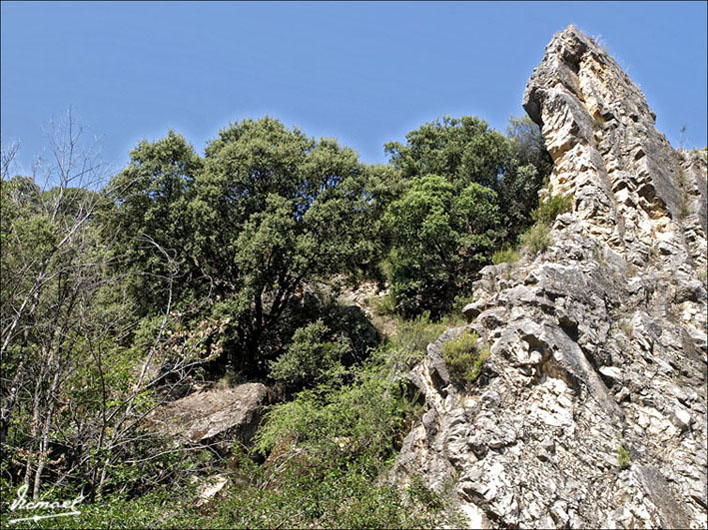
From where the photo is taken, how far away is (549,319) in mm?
9656

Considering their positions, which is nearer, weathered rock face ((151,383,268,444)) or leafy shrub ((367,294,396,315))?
weathered rock face ((151,383,268,444))

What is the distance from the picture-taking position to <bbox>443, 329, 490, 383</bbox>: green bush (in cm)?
944

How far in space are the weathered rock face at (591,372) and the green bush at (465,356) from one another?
0.17 m

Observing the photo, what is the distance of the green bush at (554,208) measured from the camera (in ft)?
42.9

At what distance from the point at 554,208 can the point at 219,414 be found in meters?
9.29

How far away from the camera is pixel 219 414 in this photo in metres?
11.6

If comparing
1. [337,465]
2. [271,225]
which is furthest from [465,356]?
[271,225]

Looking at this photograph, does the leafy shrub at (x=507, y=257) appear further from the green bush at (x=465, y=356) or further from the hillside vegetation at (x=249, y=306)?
the green bush at (x=465, y=356)

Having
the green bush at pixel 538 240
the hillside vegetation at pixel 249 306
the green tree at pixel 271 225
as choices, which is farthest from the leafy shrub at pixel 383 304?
the green bush at pixel 538 240

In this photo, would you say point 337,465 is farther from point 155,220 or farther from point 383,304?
point 155,220

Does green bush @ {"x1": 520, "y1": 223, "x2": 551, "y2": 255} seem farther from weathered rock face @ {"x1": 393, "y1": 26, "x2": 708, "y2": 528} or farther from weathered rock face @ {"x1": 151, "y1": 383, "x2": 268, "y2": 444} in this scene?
weathered rock face @ {"x1": 151, "y1": 383, "x2": 268, "y2": 444}

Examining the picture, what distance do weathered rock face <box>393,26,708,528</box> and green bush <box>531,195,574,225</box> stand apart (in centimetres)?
25

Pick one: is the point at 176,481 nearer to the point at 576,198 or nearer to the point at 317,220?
the point at 317,220

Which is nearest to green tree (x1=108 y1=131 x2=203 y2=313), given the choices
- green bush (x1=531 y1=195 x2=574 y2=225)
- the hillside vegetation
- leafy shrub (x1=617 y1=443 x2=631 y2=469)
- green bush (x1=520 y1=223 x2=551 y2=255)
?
the hillside vegetation
